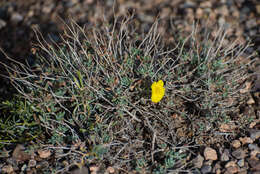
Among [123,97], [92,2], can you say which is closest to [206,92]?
[123,97]

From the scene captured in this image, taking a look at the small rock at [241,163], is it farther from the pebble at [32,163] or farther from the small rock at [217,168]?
the pebble at [32,163]

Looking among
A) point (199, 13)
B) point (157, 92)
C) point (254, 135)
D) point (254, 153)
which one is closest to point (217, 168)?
point (254, 153)

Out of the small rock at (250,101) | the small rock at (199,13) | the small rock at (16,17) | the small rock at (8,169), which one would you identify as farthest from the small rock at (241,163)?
the small rock at (16,17)

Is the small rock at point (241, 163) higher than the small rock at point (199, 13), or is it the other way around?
the small rock at point (199, 13)

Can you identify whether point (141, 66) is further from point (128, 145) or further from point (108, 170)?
point (108, 170)

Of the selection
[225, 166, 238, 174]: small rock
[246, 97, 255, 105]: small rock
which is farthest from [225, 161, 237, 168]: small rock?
Answer: [246, 97, 255, 105]: small rock

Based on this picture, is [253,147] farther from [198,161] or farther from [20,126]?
[20,126]

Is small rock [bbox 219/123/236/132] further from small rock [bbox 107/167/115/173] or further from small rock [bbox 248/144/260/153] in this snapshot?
small rock [bbox 107/167/115/173]

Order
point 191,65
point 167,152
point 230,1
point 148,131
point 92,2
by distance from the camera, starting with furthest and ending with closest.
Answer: point 92,2 < point 230,1 < point 191,65 < point 148,131 < point 167,152

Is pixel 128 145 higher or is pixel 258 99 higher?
pixel 258 99
